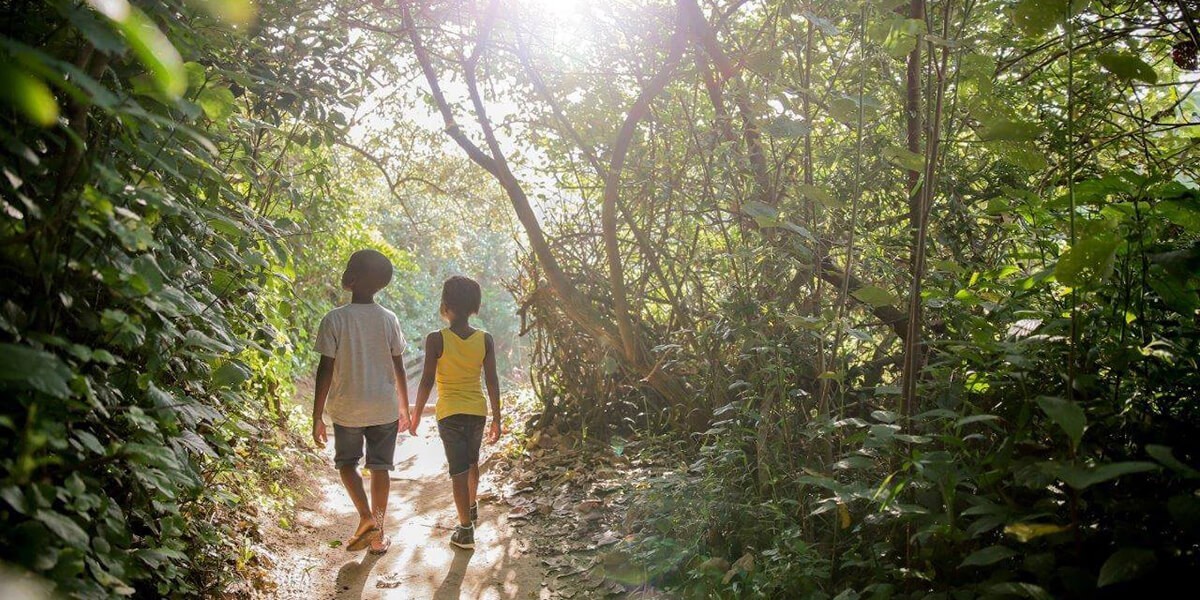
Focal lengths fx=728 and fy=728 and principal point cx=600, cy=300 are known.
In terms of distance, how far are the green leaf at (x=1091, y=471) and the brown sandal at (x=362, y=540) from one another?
12.1ft

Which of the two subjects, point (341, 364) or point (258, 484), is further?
point (258, 484)

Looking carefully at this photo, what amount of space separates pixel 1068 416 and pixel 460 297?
3568 millimetres

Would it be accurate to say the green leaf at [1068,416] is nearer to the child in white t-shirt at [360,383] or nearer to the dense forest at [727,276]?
the dense forest at [727,276]

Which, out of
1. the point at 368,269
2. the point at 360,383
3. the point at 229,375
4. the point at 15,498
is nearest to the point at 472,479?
the point at 360,383

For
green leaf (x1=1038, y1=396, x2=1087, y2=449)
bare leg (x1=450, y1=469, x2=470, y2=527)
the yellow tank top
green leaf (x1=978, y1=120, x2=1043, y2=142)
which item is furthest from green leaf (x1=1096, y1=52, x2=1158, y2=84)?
bare leg (x1=450, y1=469, x2=470, y2=527)

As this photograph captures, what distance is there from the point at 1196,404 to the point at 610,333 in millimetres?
4487

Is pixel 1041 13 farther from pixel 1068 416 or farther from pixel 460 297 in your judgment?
pixel 460 297

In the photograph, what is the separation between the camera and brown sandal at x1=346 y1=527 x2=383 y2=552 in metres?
4.38

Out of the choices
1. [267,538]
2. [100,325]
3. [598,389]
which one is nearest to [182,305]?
[100,325]

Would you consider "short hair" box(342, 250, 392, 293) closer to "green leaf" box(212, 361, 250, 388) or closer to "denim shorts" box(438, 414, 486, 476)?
"denim shorts" box(438, 414, 486, 476)

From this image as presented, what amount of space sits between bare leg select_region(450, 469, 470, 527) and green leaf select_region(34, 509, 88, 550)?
2.99 metres

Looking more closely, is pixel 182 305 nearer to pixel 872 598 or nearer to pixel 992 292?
pixel 872 598

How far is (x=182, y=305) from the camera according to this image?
90.2 inches

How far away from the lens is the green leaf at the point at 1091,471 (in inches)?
65.7
